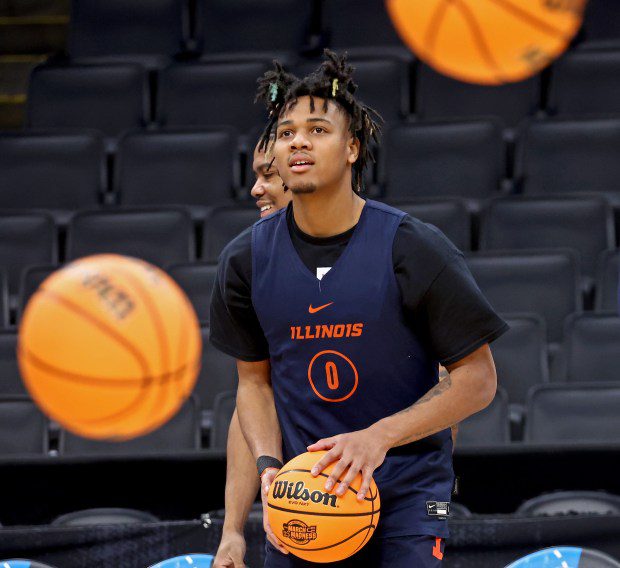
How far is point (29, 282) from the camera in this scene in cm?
550

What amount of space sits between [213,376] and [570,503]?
170cm

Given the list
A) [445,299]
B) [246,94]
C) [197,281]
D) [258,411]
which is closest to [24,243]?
[197,281]

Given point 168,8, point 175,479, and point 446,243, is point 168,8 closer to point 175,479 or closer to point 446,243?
point 175,479

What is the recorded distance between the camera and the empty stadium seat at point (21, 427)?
461cm

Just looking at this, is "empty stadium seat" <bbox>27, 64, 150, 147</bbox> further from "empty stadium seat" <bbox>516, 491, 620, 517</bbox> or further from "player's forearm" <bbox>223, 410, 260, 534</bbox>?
"player's forearm" <bbox>223, 410, 260, 534</bbox>

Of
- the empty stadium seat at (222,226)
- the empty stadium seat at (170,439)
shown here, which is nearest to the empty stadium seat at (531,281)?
the empty stadium seat at (222,226)

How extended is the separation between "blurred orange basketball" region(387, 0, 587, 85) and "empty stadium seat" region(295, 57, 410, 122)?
1177 mm

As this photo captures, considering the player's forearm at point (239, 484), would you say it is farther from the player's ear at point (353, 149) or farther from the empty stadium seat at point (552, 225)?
the empty stadium seat at point (552, 225)

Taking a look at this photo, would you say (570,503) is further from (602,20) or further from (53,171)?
(602,20)

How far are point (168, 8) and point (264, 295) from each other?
5.29m

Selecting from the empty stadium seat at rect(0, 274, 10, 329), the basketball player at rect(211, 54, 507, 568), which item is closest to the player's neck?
the basketball player at rect(211, 54, 507, 568)

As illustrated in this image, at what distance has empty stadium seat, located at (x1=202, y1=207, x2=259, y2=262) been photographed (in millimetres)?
5711

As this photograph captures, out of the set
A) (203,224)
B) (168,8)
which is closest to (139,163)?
(203,224)

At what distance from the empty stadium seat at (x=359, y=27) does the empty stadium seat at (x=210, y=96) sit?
1.97 ft
